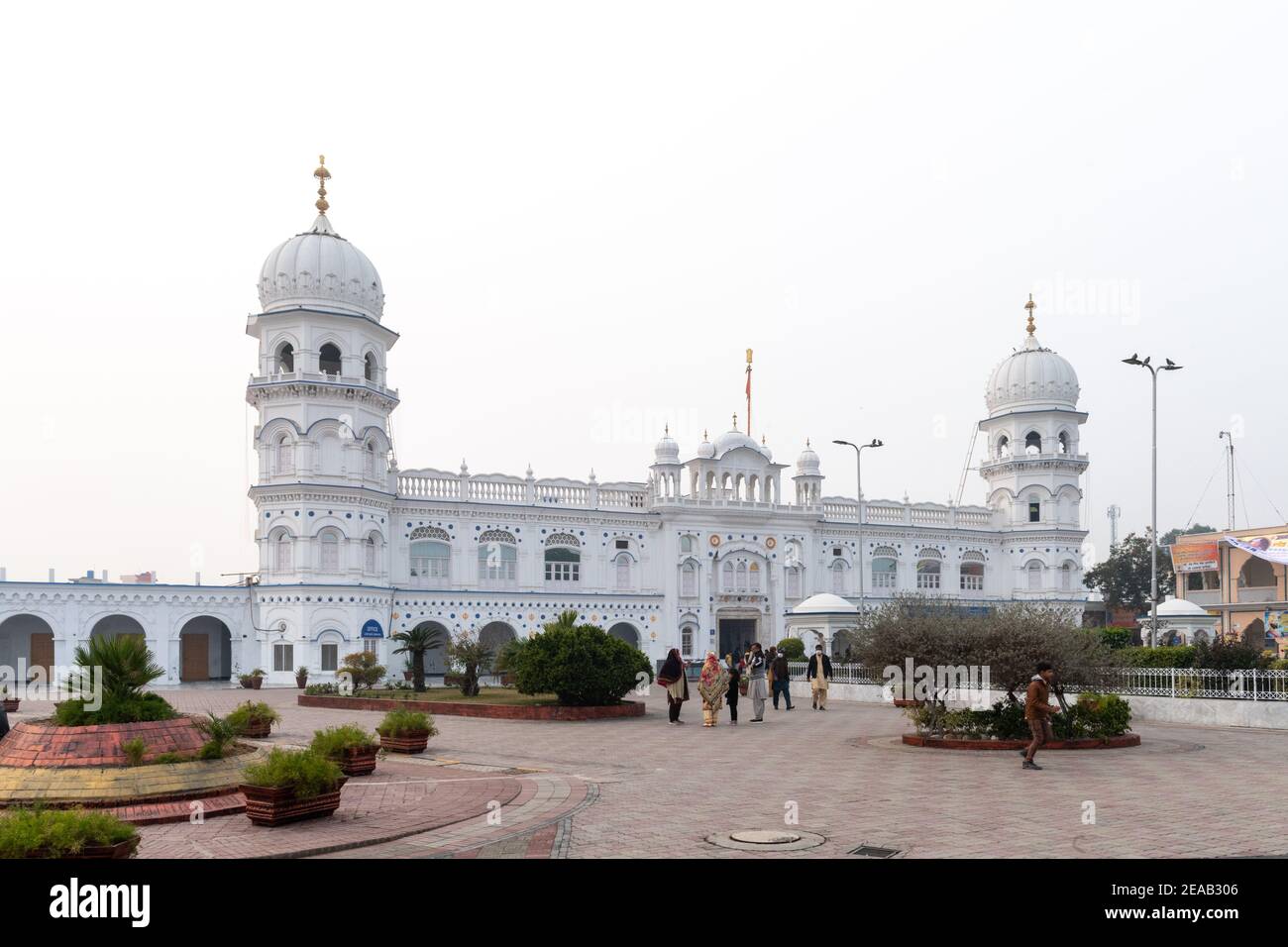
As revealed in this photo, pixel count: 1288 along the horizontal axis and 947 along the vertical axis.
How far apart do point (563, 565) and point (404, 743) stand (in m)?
31.9

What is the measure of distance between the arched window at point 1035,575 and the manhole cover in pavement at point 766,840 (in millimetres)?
51299

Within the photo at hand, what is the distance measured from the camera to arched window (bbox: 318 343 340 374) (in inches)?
1694

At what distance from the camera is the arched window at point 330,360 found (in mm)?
43031

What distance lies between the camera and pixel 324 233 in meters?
43.8

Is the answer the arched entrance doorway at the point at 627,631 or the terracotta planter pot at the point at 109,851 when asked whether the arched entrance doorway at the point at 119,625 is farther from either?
the terracotta planter pot at the point at 109,851

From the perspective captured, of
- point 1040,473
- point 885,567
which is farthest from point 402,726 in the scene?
point 1040,473

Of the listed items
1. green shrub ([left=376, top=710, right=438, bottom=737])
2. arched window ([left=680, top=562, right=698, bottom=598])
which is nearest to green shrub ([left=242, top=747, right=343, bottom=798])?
green shrub ([left=376, top=710, right=438, bottom=737])

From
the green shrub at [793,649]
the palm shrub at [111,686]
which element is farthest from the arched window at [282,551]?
the palm shrub at [111,686]

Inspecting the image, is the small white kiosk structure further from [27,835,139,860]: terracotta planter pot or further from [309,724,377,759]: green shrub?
[27,835,139,860]: terracotta planter pot

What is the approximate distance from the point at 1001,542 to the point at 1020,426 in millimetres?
6435

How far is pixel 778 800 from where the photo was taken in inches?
465

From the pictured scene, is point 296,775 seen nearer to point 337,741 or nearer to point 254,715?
point 337,741
